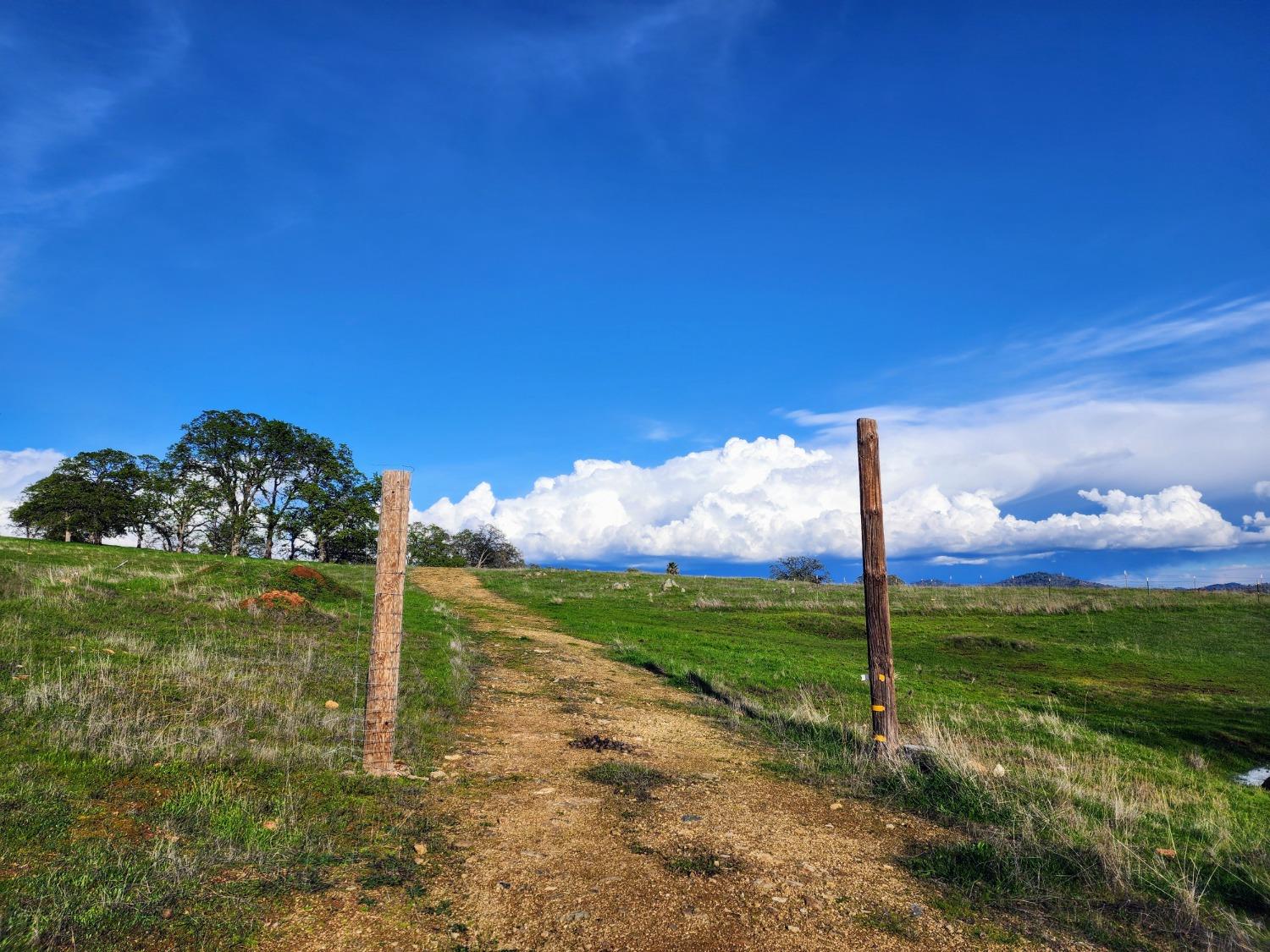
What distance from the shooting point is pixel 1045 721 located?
16734 millimetres

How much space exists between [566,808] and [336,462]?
65747 millimetres

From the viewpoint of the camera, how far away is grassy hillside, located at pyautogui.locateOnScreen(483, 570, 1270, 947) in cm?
668

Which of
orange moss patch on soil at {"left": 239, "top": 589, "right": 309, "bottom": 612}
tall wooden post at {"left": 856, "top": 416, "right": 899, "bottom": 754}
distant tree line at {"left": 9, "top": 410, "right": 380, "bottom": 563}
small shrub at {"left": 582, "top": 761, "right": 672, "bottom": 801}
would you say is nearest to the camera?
small shrub at {"left": 582, "top": 761, "right": 672, "bottom": 801}

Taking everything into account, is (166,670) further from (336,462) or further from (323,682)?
(336,462)

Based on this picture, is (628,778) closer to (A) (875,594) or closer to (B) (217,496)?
(A) (875,594)

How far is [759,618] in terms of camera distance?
37625 millimetres

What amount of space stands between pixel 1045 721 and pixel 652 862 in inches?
568

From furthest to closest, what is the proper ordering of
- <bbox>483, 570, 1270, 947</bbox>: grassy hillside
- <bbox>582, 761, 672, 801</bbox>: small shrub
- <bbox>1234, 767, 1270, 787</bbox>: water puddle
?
1. <bbox>1234, 767, 1270, 787</bbox>: water puddle
2. <bbox>582, 761, 672, 801</bbox>: small shrub
3. <bbox>483, 570, 1270, 947</bbox>: grassy hillside

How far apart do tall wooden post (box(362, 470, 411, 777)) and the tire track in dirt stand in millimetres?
1076

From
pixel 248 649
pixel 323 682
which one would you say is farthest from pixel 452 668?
pixel 248 649

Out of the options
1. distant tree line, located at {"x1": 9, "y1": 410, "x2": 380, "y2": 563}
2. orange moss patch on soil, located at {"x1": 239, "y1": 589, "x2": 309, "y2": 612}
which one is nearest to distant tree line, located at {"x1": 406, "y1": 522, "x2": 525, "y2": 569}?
distant tree line, located at {"x1": 9, "y1": 410, "x2": 380, "y2": 563}

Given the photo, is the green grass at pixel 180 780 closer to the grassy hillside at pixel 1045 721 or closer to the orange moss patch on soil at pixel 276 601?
the orange moss patch on soil at pixel 276 601

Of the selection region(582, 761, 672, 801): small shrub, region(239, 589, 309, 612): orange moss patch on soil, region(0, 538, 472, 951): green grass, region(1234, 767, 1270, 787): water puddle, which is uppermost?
region(239, 589, 309, 612): orange moss patch on soil

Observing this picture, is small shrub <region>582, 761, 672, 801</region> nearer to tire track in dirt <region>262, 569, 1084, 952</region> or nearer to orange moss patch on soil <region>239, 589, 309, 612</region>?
tire track in dirt <region>262, 569, 1084, 952</region>
